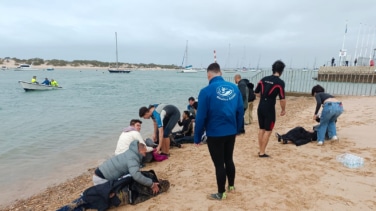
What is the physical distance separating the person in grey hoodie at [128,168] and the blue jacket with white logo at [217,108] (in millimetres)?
1069

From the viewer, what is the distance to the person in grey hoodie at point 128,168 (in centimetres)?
394

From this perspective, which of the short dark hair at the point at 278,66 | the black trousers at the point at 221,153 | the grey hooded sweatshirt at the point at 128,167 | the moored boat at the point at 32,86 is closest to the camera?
the black trousers at the point at 221,153

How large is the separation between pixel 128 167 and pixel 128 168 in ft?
0.11

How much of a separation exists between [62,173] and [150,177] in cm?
353

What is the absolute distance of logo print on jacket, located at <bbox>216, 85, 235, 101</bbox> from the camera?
132 inches

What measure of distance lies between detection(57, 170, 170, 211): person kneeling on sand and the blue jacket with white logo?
137 centimetres

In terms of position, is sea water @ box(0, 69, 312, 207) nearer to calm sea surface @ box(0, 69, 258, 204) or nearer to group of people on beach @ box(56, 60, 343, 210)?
calm sea surface @ box(0, 69, 258, 204)

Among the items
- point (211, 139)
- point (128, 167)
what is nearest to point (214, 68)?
point (211, 139)

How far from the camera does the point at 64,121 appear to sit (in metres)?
14.1

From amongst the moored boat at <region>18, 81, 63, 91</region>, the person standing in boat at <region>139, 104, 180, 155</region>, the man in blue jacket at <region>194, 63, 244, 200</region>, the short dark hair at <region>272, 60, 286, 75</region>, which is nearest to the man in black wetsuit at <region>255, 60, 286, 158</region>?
the short dark hair at <region>272, 60, 286, 75</region>

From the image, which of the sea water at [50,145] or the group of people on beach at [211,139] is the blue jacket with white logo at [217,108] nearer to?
the group of people on beach at [211,139]

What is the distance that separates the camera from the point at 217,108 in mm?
3379

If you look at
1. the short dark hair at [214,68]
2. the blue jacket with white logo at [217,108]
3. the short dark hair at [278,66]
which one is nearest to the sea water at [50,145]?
the blue jacket with white logo at [217,108]

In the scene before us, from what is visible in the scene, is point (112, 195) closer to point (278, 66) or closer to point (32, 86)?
point (278, 66)
